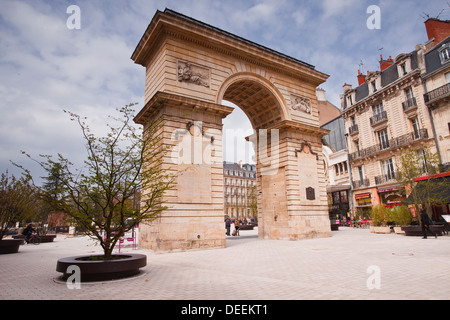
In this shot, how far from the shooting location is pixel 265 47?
19109 mm

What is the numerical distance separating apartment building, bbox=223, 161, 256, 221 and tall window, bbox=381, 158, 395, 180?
44210mm

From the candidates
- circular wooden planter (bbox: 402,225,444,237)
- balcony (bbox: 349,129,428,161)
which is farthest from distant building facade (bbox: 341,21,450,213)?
circular wooden planter (bbox: 402,225,444,237)

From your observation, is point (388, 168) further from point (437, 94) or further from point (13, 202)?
point (13, 202)

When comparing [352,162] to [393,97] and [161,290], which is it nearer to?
[393,97]

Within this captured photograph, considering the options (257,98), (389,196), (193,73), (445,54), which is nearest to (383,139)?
(389,196)

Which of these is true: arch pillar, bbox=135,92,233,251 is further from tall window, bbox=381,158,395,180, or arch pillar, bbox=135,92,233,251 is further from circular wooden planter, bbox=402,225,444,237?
tall window, bbox=381,158,395,180

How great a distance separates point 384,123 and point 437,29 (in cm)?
1025

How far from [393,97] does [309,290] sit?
104ft

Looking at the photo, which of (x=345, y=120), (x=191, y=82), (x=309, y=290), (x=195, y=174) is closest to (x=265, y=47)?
(x=191, y=82)

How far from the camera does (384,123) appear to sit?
3194 centimetres

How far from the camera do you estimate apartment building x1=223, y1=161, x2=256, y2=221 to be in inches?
2997

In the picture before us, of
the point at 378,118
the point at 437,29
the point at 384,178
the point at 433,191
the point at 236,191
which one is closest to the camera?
the point at 433,191
